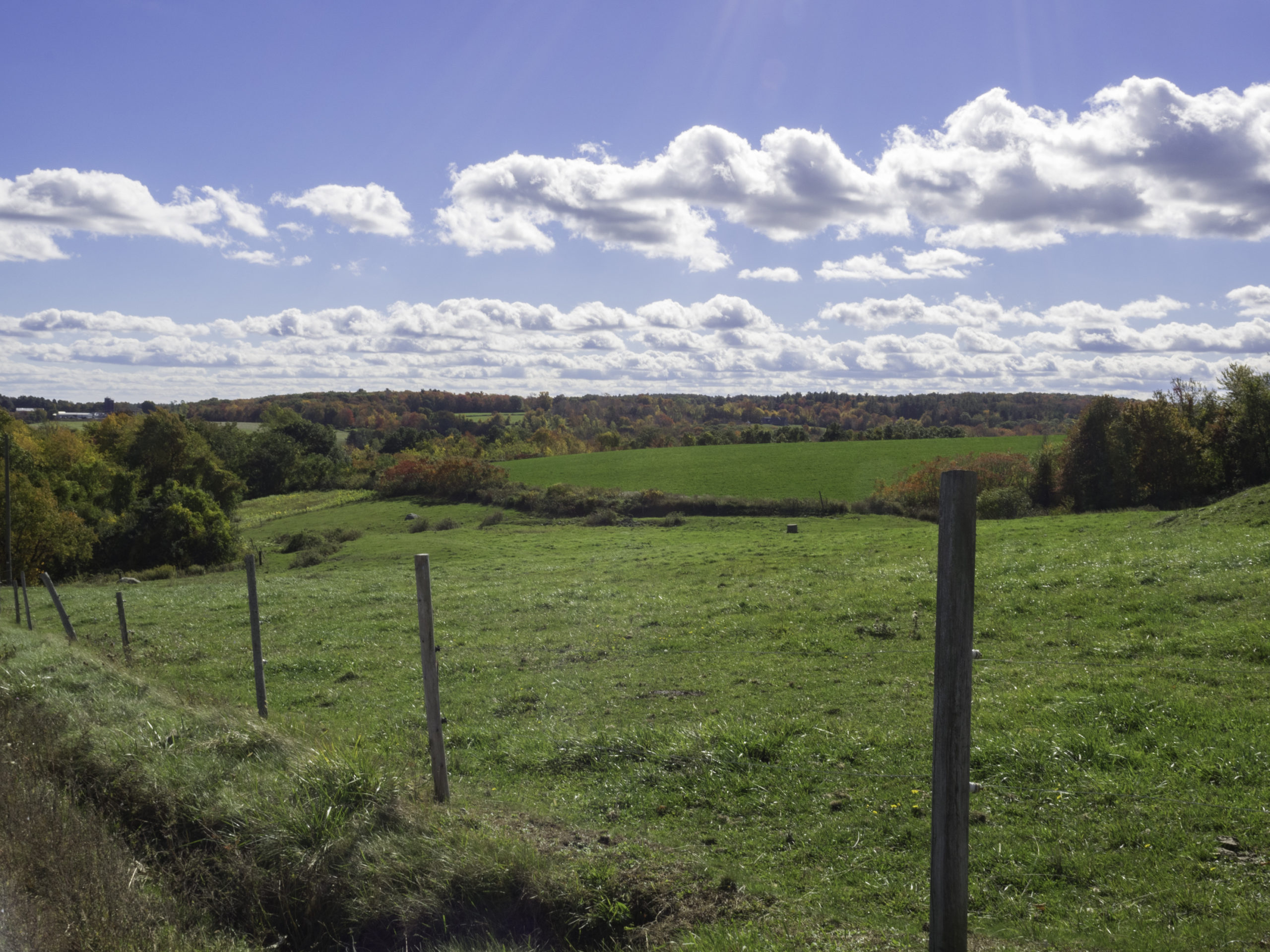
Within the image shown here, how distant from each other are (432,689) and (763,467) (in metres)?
73.5

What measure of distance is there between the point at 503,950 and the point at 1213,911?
4.88m

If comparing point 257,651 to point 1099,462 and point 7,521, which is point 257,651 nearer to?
point 7,521

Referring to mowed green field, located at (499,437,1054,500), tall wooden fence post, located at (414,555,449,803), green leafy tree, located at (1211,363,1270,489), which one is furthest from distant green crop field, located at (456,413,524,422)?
tall wooden fence post, located at (414,555,449,803)

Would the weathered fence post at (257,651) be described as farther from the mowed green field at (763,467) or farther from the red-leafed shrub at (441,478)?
the red-leafed shrub at (441,478)

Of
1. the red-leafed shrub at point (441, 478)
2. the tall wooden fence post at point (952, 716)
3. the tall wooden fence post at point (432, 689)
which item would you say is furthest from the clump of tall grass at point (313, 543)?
the tall wooden fence post at point (952, 716)

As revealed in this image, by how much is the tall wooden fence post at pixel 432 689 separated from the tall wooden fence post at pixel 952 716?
187 inches

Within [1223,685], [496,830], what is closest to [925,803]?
[496,830]

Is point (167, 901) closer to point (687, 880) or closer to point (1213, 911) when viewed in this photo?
point (687, 880)

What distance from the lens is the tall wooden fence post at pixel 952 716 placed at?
4020 mm

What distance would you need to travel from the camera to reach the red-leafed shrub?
72.2m

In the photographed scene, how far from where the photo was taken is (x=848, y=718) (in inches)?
395

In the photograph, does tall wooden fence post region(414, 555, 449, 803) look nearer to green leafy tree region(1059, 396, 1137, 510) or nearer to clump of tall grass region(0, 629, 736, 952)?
clump of tall grass region(0, 629, 736, 952)

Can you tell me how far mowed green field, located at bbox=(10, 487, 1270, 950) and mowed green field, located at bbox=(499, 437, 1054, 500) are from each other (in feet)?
138

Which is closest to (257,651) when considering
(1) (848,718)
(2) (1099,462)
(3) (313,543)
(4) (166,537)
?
(1) (848,718)
